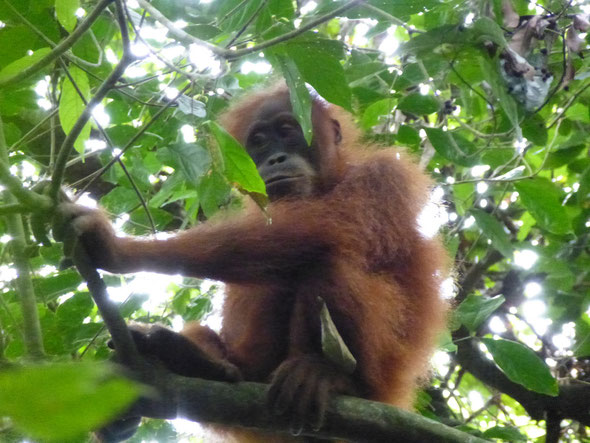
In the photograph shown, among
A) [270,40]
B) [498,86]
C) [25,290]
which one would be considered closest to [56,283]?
[25,290]

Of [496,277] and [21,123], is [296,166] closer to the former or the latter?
[21,123]

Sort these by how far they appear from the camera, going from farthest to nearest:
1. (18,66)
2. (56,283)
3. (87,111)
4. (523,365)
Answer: (523,365) → (56,283) → (18,66) → (87,111)

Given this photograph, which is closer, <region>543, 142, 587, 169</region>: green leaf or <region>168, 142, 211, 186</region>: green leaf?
<region>168, 142, 211, 186</region>: green leaf

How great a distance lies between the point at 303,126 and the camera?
246 cm

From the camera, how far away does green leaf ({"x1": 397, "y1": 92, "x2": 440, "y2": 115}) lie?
3.60 m

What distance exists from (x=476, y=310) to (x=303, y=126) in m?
1.58

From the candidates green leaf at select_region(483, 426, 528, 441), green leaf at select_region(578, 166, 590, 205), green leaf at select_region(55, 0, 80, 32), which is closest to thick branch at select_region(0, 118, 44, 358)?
green leaf at select_region(55, 0, 80, 32)

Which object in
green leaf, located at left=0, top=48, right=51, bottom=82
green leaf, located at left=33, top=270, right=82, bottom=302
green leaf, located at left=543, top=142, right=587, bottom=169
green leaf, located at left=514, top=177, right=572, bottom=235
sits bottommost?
green leaf, located at left=33, top=270, right=82, bottom=302

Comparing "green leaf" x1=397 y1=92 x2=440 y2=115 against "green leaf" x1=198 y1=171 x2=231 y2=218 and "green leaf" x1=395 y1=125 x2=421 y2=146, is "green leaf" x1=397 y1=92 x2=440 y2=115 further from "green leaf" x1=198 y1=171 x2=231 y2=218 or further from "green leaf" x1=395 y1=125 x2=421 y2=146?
"green leaf" x1=198 y1=171 x2=231 y2=218

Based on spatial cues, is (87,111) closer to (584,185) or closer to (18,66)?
(18,66)

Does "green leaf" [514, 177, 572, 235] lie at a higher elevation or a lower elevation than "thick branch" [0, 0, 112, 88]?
higher

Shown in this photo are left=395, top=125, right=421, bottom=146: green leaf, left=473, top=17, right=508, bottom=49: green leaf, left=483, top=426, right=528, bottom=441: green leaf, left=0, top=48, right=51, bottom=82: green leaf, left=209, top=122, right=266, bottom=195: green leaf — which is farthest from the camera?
left=395, top=125, right=421, bottom=146: green leaf

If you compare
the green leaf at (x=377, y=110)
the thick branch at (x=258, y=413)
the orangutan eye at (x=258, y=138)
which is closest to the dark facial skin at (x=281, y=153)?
the orangutan eye at (x=258, y=138)

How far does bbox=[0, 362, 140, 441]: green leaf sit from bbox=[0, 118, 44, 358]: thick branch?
4.62 ft
